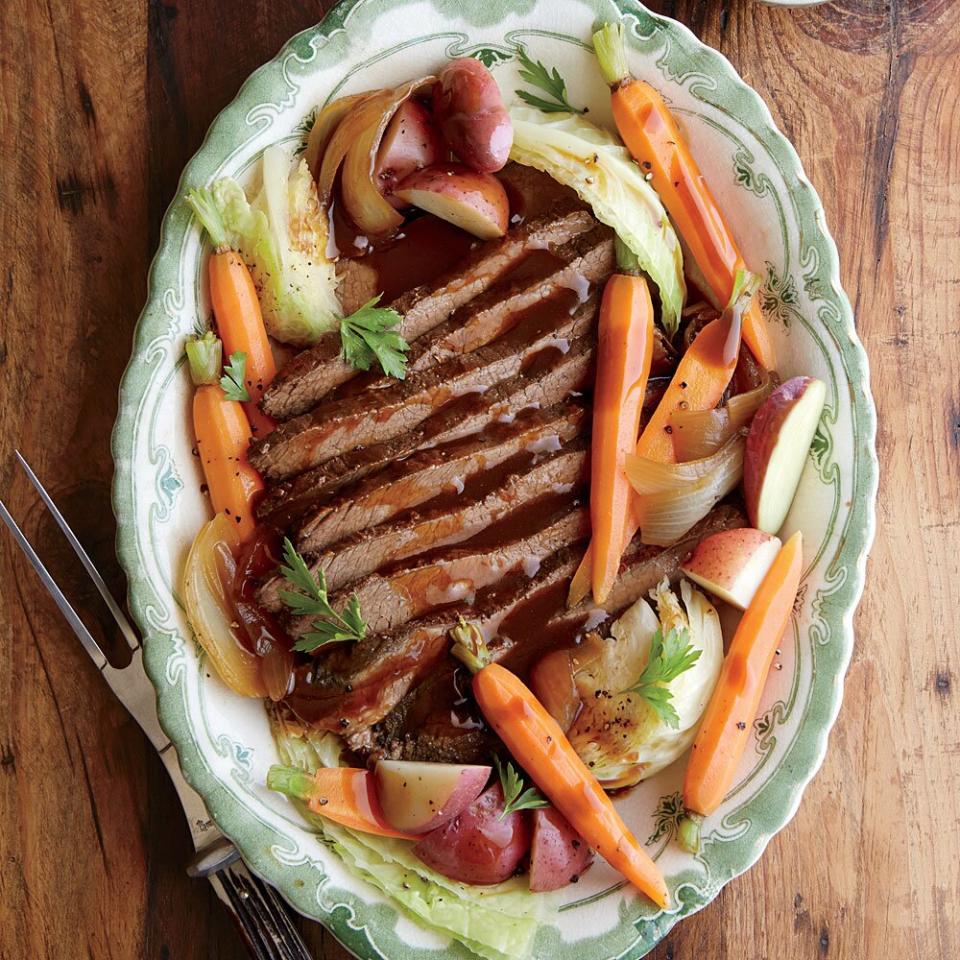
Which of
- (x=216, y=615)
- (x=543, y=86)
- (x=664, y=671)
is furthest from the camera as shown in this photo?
(x=543, y=86)

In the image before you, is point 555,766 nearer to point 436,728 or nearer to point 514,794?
point 514,794

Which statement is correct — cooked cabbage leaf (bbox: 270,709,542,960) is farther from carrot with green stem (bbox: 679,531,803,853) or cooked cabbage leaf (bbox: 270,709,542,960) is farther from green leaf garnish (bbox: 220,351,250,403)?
green leaf garnish (bbox: 220,351,250,403)

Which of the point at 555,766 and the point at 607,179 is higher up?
the point at 607,179

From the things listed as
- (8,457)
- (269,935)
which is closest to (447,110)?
(8,457)

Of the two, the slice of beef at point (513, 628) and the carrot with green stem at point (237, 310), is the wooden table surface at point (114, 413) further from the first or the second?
the slice of beef at point (513, 628)

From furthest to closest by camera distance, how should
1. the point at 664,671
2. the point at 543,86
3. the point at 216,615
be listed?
the point at 543,86 < the point at 216,615 < the point at 664,671

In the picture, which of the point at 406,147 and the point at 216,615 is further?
the point at 406,147

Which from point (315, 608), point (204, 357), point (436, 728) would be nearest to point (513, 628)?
point (436, 728)
